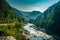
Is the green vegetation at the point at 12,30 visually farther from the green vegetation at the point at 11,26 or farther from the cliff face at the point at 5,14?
the cliff face at the point at 5,14

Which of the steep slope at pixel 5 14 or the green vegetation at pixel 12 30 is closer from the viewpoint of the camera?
the green vegetation at pixel 12 30

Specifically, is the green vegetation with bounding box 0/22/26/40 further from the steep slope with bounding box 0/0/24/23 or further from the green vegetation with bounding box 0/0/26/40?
the steep slope with bounding box 0/0/24/23

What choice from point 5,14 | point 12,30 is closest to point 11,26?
point 12,30

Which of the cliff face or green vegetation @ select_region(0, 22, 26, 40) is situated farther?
the cliff face

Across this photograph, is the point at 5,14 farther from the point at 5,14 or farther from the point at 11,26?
the point at 11,26

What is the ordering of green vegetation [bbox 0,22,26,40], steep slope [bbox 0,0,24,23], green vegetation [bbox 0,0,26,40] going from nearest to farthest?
green vegetation [bbox 0,22,26,40] → green vegetation [bbox 0,0,26,40] → steep slope [bbox 0,0,24,23]

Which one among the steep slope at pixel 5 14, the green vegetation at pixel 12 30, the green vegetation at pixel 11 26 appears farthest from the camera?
the steep slope at pixel 5 14

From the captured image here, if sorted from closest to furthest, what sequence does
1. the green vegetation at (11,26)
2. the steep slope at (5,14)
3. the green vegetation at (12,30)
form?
the green vegetation at (12,30)
the green vegetation at (11,26)
the steep slope at (5,14)

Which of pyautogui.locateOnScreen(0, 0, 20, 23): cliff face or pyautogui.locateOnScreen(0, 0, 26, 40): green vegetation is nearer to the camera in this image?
pyautogui.locateOnScreen(0, 0, 26, 40): green vegetation

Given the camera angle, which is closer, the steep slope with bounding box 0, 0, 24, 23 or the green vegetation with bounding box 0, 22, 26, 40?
the green vegetation with bounding box 0, 22, 26, 40

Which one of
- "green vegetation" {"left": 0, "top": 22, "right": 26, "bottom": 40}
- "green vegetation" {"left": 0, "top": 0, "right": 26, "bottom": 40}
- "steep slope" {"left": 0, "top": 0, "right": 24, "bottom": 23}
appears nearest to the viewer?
"green vegetation" {"left": 0, "top": 22, "right": 26, "bottom": 40}

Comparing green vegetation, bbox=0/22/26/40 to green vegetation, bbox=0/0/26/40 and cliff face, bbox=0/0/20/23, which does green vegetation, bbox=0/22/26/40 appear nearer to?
green vegetation, bbox=0/0/26/40

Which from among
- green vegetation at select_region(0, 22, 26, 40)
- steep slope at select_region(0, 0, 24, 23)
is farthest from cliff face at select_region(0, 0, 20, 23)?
green vegetation at select_region(0, 22, 26, 40)

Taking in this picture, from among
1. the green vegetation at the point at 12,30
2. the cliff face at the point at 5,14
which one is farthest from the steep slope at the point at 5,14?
the green vegetation at the point at 12,30
